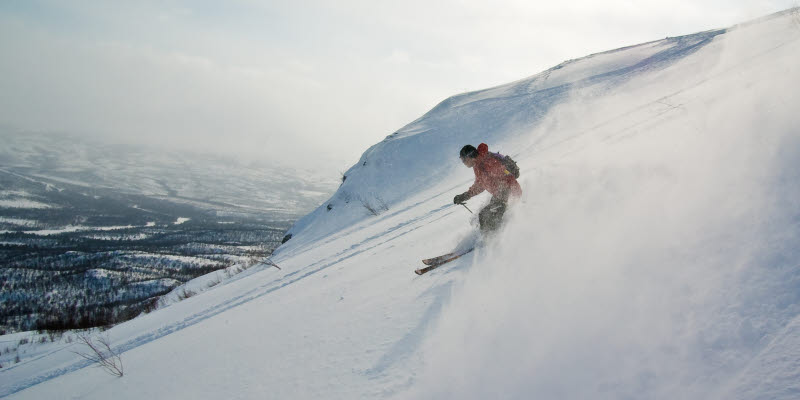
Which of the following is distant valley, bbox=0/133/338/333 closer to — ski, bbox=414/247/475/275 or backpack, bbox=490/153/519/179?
ski, bbox=414/247/475/275

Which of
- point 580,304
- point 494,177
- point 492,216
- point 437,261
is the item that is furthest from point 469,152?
point 580,304

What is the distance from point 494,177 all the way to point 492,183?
98 millimetres

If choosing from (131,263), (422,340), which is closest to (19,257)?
(131,263)

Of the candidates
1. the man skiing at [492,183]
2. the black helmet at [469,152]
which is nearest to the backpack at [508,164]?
the man skiing at [492,183]

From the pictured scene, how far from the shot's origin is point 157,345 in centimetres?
623

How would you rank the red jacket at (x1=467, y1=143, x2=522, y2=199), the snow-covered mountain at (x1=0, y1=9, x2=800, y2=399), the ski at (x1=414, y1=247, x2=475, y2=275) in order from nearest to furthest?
1. the snow-covered mountain at (x1=0, y1=9, x2=800, y2=399)
2. the ski at (x1=414, y1=247, x2=475, y2=275)
3. the red jacket at (x1=467, y1=143, x2=522, y2=199)

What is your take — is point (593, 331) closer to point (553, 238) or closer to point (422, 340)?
point (422, 340)

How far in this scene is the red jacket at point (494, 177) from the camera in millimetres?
5121

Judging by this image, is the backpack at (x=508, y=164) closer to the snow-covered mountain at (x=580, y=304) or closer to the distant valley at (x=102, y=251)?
the snow-covered mountain at (x=580, y=304)

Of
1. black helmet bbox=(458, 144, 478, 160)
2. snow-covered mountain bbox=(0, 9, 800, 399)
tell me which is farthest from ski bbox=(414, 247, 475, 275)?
black helmet bbox=(458, 144, 478, 160)

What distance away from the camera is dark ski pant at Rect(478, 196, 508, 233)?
494 centimetres

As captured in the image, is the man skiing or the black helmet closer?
the man skiing

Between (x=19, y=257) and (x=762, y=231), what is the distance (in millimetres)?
130162

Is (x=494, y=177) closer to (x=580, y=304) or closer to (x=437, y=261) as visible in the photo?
(x=437, y=261)
